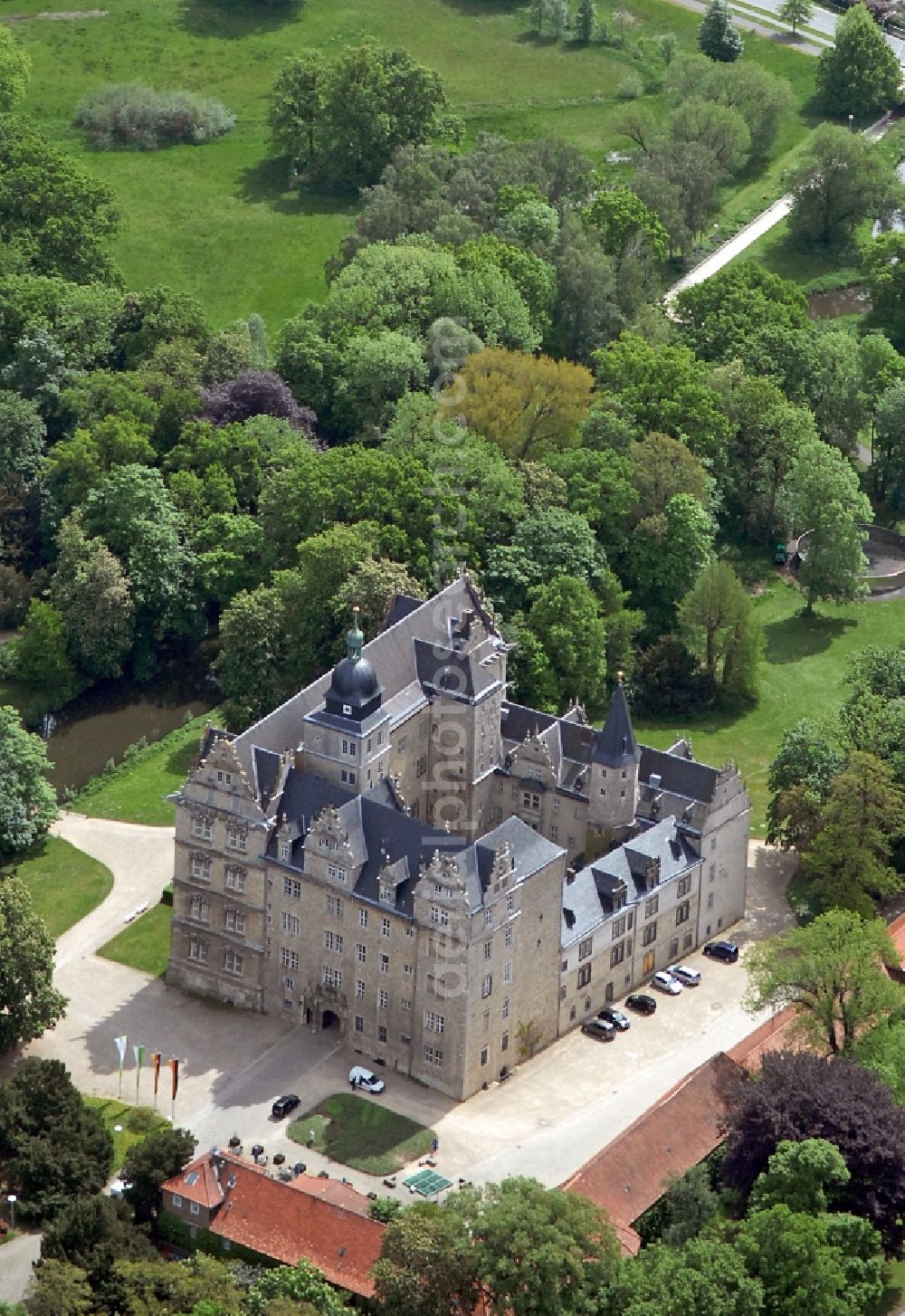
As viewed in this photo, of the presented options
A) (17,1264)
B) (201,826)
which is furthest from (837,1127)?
(17,1264)

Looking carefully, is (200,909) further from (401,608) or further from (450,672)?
(401,608)

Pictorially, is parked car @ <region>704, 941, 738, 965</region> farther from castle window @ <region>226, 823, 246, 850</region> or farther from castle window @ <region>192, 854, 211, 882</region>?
castle window @ <region>192, 854, 211, 882</region>

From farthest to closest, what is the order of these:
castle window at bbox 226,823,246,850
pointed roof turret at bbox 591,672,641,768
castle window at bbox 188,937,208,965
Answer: pointed roof turret at bbox 591,672,641,768, castle window at bbox 188,937,208,965, castle window at bbox 226,823,246,850

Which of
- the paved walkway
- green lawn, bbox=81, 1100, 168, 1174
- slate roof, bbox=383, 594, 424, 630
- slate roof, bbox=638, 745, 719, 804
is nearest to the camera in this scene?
the paved walkway

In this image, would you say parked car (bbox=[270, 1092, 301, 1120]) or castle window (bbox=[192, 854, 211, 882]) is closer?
parked car (bbox=[270, 1092, 301, 1120])

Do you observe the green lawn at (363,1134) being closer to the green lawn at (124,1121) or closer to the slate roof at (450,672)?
the green lawn at (124,1121)

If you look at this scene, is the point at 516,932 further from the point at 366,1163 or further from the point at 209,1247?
the point at 209,1247

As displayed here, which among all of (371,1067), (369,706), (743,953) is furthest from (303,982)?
(743,953)

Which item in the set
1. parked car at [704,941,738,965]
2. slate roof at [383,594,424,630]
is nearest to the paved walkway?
parked car at [704,941,738,965]

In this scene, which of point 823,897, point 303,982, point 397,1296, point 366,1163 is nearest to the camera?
point 397,1296
